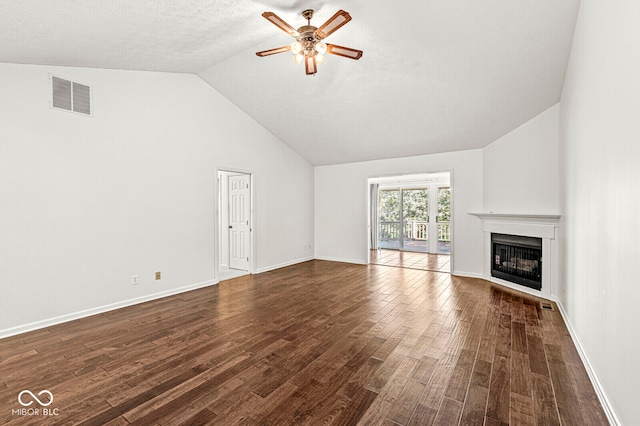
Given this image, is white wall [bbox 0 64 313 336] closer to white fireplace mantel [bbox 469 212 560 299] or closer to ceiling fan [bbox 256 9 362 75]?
ceiling fan [bbox 256 9 362 75]

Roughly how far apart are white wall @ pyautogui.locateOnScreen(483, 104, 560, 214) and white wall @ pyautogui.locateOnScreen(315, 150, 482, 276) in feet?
0.94

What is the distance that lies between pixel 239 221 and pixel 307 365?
13.7 feet

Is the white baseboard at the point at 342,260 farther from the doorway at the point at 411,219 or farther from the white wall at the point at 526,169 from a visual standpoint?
the white wall at the point at 526,169

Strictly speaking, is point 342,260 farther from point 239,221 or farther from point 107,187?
point 107,187

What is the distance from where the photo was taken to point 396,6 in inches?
113

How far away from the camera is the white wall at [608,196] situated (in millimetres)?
1565

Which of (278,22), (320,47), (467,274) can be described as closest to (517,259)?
(467,274)

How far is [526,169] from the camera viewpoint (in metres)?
4.76

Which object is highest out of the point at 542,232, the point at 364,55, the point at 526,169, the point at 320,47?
the point at 364,55

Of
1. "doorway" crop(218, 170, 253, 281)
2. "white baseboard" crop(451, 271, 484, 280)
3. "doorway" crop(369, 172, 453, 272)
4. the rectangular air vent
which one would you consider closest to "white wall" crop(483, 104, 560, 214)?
"white baseboard" crop(451, 271, 484, 280)

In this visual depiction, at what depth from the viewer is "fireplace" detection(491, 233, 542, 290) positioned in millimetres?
4500

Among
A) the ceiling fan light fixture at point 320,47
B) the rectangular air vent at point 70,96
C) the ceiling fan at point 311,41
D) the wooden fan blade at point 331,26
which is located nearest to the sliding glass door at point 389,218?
the ceiling fan at point 311,41

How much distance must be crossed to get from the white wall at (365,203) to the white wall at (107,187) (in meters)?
2.49

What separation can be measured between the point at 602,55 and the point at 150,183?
4.98 metres
